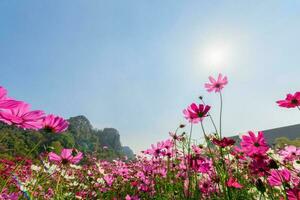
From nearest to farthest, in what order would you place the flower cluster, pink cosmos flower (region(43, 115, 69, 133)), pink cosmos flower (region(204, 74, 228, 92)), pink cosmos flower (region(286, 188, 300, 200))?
the flower cluster → pink cosmos flower (region(286, 188, 300, 200)) → pink cosmos flower (region(43, 115, 69, 133)) → pink cosmos flower (region(204, 74, 228, 92))

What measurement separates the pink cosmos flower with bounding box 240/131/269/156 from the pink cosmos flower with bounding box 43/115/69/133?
83cm

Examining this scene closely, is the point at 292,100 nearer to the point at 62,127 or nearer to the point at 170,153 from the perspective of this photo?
the point at 62,127

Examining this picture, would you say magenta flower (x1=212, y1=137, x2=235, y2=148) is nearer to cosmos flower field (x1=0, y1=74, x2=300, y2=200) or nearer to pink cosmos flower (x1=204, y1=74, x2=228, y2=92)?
cosmos flower field (x1=0, y1=74, x2=300, y2=200)

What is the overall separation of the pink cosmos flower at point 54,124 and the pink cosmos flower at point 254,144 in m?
0.83

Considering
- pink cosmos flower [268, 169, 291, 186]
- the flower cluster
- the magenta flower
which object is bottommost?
the flower cluster

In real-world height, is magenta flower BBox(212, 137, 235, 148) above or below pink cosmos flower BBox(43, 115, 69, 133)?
above

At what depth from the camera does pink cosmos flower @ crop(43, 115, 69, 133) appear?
1129 mm

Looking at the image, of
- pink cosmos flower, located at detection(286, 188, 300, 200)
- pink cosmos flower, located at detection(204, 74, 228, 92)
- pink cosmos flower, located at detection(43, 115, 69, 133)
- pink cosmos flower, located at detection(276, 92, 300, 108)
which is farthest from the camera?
pink cosmos flower, located at detection(204, 74, 228, 92)

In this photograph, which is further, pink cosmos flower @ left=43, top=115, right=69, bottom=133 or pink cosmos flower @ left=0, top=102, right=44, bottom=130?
pink cosmos flower @ left=43, top=115, right=69, bottom=133

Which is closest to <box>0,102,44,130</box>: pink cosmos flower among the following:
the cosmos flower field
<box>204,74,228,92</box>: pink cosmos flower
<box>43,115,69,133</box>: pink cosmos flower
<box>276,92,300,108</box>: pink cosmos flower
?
the cosmos flower field

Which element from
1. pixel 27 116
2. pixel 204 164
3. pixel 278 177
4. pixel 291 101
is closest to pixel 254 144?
pixel 278 177

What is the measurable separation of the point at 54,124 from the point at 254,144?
937mm

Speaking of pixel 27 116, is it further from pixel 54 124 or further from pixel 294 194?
pixel 294 194

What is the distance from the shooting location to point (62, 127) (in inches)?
44.2
